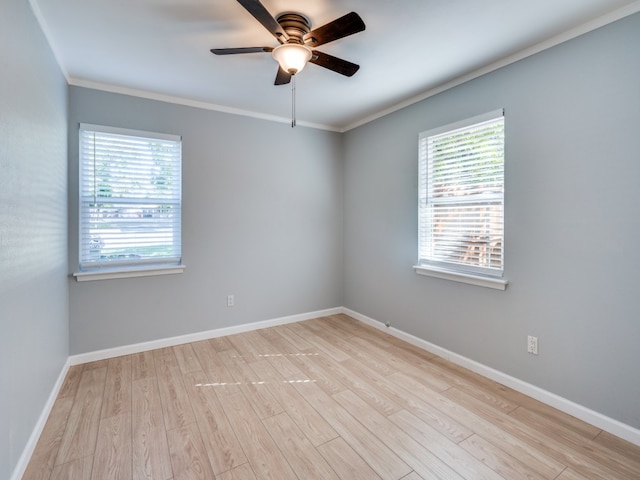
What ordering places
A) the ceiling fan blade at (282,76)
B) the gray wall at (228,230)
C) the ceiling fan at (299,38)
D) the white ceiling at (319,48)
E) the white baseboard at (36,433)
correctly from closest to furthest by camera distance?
the white baseboard at (36,433)
the ceiling fan at (299,38)
the white ceiling at (319,48)
the ceiling fan blade at (282,76)
the gray wall at (228,230)

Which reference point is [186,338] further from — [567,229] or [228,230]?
[567,229]

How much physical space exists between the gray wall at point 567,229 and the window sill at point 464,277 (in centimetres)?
6

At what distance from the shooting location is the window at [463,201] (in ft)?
8.24

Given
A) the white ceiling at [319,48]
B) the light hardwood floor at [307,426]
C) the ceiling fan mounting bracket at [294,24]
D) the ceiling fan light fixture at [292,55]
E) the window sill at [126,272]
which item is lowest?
the light hardwood floor at [307,426]

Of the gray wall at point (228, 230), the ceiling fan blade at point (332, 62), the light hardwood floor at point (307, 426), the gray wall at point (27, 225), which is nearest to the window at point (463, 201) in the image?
the light hardwood floor at point (307, 426)

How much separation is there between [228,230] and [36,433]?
2197mm

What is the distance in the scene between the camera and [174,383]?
2.50 metres

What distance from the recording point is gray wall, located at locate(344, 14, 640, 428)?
186 centimetres

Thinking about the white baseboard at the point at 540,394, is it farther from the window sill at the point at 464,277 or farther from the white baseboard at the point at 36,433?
the white baseboard at the point at 36,433

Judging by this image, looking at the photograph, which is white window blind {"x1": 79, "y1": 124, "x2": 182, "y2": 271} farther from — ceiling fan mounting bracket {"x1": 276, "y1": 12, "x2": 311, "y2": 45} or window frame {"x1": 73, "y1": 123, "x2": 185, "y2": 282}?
ceiling fan mounting bracket {"x1": 276, "y1": 12, "x2": 311, "y2": 45}

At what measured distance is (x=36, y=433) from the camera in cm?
183

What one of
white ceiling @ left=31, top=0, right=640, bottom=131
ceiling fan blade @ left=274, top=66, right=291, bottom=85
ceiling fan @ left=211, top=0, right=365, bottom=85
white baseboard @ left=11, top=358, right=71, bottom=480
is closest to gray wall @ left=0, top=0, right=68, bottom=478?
white baseboard @ left=11, top=358, right=71, bottom=480

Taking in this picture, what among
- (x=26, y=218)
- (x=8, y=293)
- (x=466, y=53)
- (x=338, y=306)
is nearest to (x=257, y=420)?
(x=8, y=293)

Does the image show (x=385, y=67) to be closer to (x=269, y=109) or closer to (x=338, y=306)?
(x=269, y=109)
